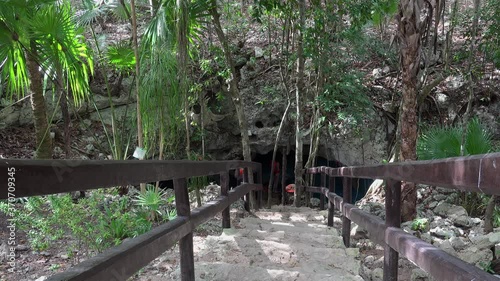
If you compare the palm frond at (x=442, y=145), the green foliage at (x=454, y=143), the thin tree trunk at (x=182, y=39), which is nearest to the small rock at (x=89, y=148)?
the thin tree trunk at (x=182, y=39)

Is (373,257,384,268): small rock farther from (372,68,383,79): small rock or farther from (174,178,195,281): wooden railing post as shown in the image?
(372,68,383,79): small rock

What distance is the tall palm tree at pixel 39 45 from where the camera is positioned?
180 inches

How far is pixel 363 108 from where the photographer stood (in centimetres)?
894

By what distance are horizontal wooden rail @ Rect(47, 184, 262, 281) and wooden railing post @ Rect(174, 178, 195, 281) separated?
55 mm

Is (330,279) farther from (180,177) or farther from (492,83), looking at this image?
(492,83)

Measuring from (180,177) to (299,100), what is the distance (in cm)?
684

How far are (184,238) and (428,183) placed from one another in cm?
148

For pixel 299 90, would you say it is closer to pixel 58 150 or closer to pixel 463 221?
pixel 463 221

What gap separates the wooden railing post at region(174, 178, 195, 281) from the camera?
7.92ft

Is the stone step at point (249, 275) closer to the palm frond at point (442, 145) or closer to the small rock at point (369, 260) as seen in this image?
the small rock at point (369, 260)

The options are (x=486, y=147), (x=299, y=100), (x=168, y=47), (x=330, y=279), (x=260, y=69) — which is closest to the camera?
(x=330, y=279)

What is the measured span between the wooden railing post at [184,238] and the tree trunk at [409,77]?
14.5ft

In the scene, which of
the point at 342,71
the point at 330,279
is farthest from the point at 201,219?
the point at 342,71

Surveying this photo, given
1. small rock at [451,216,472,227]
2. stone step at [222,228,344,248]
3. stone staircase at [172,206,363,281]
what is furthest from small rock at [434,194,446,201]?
stone staircase at [172,206,363,281]
